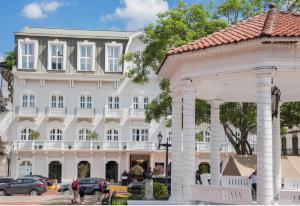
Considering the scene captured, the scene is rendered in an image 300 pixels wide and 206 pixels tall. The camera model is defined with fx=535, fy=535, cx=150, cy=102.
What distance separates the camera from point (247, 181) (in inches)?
828

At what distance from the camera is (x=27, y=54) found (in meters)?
58.2

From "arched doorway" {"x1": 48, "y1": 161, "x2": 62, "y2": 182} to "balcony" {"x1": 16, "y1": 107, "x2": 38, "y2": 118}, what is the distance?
5597 mm

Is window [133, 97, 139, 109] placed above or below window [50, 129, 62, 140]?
above

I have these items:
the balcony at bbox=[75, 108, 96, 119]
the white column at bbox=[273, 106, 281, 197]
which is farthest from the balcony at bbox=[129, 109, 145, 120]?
the white column at bbox=[273, 106, 281, 197]

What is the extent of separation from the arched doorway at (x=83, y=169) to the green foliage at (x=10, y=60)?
13462 mm

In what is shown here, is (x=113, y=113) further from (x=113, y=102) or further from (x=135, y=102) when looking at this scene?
(x=135, y=102)

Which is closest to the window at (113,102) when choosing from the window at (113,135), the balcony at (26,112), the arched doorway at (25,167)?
the window at (113,135)

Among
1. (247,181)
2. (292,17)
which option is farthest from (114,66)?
(292,17)

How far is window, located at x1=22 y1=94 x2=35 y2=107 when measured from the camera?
58.2 metres

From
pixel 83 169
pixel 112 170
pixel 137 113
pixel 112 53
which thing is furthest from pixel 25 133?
pixel 112 53

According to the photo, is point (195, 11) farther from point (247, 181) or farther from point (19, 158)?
point (19, 158)

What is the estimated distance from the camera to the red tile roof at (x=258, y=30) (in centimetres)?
1426

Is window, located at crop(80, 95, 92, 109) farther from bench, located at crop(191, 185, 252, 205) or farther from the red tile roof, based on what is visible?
bench, located at crop(191, 185, 252, 205)

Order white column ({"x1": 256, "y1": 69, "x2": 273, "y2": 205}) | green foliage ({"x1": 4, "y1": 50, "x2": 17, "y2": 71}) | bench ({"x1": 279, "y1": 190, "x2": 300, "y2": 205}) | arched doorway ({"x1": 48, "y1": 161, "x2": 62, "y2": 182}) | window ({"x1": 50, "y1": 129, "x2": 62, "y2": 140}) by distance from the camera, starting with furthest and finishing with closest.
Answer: green foliage ({"x1": 4, "y1": 50, "x2": 17, "y2": 71}) → window ({"x1": 50, "y1": 129, "x2": 62, "y2": 140}) → arched doorway ({"x1": 48, "y1": 161, "x2": 62, "y2": 182}) → bench ({"x1": 279, "y1": 190, "x2": 300, "y2": 205}) → white column ({"x1": 256, "y1": 69, "x2": 273, "y2": 205})
